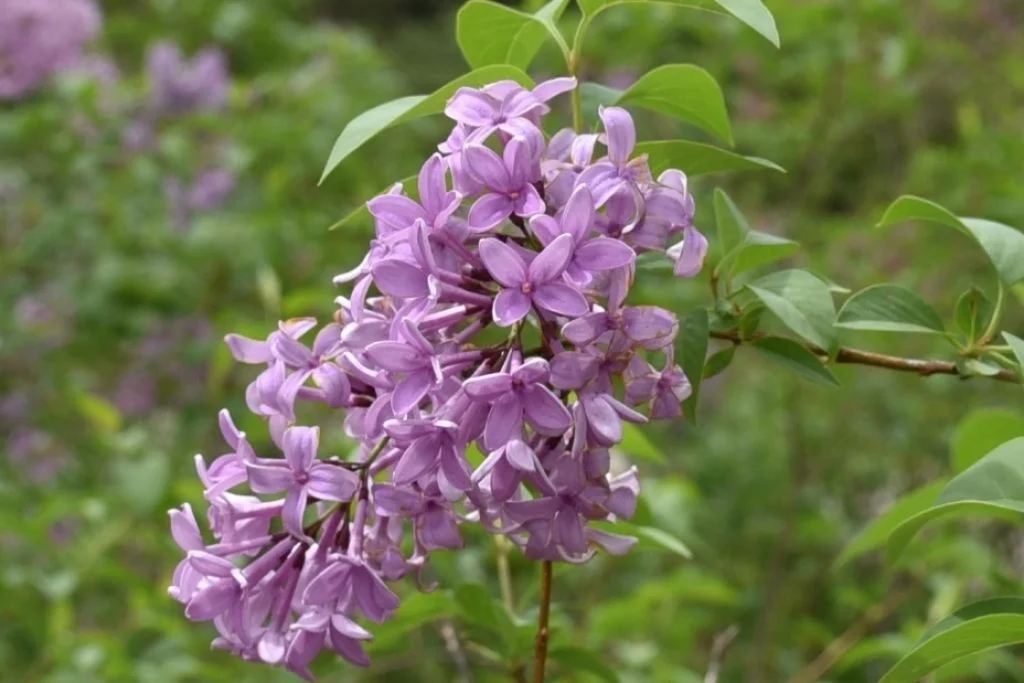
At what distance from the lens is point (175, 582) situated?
25.0 inches

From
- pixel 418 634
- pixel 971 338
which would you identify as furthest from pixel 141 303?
pixel 971 338

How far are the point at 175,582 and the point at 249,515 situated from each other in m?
0.06

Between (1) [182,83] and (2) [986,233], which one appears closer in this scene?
(2) [986,233]

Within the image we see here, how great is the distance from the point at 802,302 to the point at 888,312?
0.22 feet

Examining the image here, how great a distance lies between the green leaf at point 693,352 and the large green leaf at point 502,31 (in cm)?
19

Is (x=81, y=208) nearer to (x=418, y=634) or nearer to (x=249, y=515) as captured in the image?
(x=418, y=634)

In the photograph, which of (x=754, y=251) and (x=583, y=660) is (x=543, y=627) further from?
(x=754, y=251)

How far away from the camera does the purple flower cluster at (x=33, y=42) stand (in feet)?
9.00

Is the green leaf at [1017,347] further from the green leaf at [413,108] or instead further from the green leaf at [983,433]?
the green leaf at [413,108]

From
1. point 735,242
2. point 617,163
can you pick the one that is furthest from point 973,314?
point 617,163

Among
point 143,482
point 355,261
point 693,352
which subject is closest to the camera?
point 693,352

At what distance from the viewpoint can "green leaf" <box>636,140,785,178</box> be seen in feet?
2.25

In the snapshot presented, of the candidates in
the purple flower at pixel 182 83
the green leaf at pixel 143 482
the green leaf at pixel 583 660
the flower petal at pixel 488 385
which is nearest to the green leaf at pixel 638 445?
the green leaf at pixel 583 660

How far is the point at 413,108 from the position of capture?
66 centimetres
